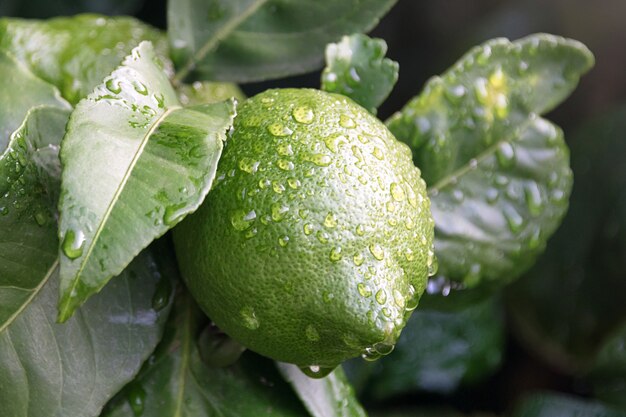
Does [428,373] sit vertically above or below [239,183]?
below

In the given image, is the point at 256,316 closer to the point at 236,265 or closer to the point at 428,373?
the point at 236,265

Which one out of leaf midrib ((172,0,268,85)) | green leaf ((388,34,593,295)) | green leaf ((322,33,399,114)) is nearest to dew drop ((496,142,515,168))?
green leaf ((388,34,593,295))

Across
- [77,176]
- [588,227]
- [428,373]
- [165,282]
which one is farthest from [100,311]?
[588,227]

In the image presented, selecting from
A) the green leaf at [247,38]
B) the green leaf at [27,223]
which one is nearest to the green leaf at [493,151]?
the green leaf at [247,38]

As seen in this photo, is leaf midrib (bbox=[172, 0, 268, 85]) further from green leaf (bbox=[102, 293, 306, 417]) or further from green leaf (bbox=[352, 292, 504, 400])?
green leaf (bbox=[352, 292, 504, 400])

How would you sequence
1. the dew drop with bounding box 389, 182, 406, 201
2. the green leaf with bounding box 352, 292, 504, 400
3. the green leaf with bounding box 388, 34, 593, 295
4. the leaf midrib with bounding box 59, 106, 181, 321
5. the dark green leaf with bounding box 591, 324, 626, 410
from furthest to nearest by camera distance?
the green leaf with bounding box 352, 292, 504, 400 < the dark green leaf with bounding box 591, 324, 626, 410 < the green leaf with bounding box 388, 34, 593, 295 < the dew drop with bounding box 389, 182, 406, 201 < the leaf midrib with bounding box 59, 106, 181, 321

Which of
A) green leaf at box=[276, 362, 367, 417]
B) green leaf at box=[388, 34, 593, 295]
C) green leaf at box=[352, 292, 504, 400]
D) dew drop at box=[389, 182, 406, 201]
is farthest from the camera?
green leaf at box=[352, 292, 504, 400]

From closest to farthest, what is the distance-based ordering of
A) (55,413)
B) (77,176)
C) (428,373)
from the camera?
1. (77,176)
2. (55,413)
3. (428,373)
